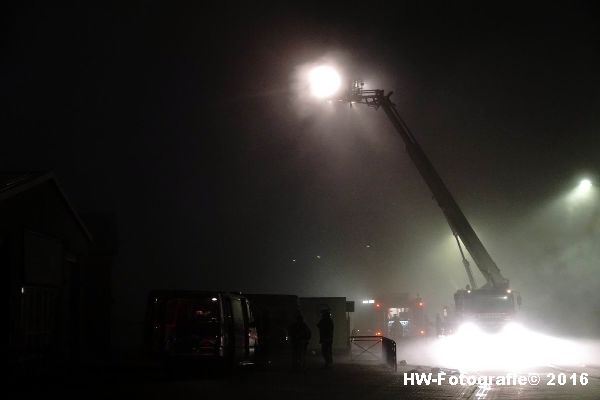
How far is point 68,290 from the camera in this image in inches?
973

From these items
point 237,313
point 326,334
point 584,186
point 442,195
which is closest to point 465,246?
point 442,195

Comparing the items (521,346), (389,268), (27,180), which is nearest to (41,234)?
(27,180)

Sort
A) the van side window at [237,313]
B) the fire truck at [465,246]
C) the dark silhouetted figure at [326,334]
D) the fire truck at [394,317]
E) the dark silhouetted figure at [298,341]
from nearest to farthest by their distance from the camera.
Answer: the van side window at [237,313], the dark silhouetted figure at [298,341], the dark silhouetted figure at [326,334], the fire truck at [465,246], the fire truck at [394,317]

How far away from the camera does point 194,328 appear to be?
16.9 metres

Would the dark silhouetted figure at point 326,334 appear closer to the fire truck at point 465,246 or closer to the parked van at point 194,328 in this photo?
the parked van at point 194,328

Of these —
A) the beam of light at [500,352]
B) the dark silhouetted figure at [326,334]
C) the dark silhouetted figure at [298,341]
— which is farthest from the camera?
the beam of light at [500,352]

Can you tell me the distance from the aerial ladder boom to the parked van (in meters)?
16.1

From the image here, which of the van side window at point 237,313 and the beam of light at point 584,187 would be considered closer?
the van side window at point 237,313

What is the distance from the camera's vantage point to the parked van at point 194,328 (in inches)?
663

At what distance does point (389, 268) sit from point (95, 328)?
149 ft

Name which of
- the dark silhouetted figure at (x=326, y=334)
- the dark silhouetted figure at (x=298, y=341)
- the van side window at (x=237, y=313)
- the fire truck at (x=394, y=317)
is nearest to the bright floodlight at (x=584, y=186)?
the fire truck at (x=394, y=317)

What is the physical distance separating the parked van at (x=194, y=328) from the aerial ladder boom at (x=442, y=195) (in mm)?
16136

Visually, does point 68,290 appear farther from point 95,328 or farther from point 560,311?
point 560,311

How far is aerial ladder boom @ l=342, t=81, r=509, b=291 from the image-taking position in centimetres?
3105
